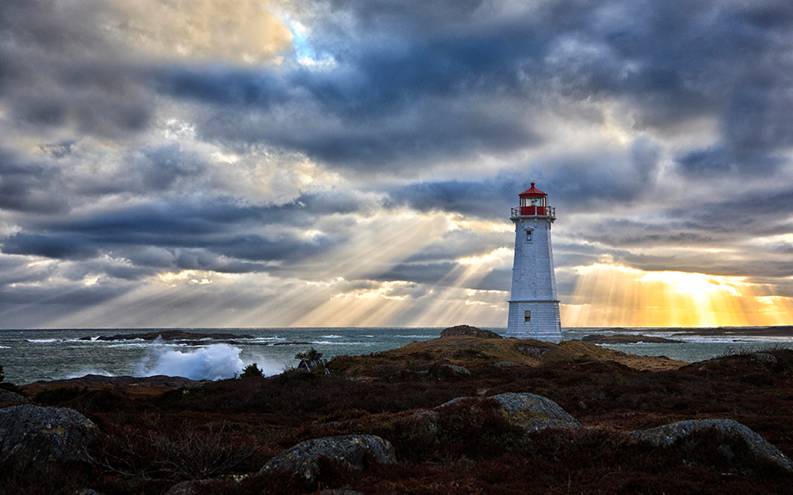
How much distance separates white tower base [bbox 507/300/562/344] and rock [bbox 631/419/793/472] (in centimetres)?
4145

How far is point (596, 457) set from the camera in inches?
471

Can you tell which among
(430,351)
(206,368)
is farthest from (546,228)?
(206,368)

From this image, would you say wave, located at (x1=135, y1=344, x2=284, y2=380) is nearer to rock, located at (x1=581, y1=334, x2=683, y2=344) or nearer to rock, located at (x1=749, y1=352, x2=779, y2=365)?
rock, located at (x1=749, y1=352, x2=779, y2=365)

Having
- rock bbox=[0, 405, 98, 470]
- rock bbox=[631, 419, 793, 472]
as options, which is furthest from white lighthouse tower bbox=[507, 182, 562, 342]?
rock bbox=[0, 405, 98, 470]

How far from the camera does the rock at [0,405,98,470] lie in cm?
1052

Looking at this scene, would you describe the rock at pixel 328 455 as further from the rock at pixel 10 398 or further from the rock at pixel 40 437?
the rock at pixel 10 398

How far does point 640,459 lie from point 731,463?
169cm

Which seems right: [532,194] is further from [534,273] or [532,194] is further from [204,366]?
[204,366]

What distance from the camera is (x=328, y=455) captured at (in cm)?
1029

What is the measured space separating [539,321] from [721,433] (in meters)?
42.3

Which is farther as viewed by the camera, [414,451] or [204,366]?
[204,366]

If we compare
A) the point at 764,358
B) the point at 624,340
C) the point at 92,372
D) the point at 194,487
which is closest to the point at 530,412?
the point at 194,487

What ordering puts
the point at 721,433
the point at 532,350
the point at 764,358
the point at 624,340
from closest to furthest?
the point at 721,433 < the point at 764,358 < the point at 532,350 < the point at 624,340

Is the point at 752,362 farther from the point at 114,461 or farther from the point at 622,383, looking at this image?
the point at 114,461
